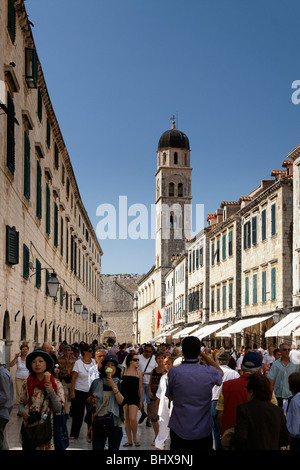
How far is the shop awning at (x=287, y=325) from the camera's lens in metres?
26.8

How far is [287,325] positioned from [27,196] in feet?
42.6

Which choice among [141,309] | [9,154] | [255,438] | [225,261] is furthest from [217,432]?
[141,309]

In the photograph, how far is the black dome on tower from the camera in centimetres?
8788

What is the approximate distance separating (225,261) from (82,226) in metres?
11.6

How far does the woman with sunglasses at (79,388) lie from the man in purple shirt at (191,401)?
5.84 meters

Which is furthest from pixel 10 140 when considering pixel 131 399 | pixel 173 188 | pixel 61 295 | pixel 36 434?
pixel 173 188

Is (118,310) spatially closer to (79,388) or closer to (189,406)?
(79,388)

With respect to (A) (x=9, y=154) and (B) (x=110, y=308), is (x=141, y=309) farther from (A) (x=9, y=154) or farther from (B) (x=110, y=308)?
(A) (x=9, y=154)

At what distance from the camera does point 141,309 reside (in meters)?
104

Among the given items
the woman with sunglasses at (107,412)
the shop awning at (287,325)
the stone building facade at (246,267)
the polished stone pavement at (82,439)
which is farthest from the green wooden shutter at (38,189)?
the woman with sunglasses at (107,412)

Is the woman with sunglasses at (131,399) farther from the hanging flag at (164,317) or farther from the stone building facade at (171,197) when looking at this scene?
the stone building facade at (171,197)

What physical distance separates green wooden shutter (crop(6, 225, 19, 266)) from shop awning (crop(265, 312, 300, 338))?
13.4 m

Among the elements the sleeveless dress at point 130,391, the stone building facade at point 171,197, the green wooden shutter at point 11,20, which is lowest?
the sleeveless dress at point 130,391

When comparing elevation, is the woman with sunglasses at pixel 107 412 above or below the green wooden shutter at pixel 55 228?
below
